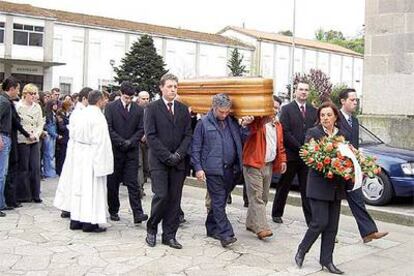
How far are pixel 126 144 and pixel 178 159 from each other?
4.52 feet

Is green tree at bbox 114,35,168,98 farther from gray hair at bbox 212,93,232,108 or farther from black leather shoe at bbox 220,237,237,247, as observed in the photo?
black leather shoe at bbox 220,237,237,247

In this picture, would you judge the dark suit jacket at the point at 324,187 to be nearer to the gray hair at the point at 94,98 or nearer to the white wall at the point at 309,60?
the gray hair at the point at 94,98

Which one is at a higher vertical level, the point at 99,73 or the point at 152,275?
the point at 99,73

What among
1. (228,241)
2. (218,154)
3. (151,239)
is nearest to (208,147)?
(218,154)

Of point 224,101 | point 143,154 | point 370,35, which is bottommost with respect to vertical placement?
point 143,154

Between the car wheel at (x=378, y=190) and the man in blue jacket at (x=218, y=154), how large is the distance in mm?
3414

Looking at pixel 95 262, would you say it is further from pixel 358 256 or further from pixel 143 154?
pixel 143 154

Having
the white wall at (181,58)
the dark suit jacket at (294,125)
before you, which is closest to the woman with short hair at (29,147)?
the dark suit jacket at (294,125)

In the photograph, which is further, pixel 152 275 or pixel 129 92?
pixel 129 92

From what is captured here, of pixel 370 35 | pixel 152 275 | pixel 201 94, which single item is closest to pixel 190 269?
pixel 152 275

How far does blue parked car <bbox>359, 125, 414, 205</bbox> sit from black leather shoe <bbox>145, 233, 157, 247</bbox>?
4280mm

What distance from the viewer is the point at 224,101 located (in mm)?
7047

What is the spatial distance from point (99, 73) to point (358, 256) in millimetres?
45858

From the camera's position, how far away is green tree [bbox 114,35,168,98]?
158 ft
